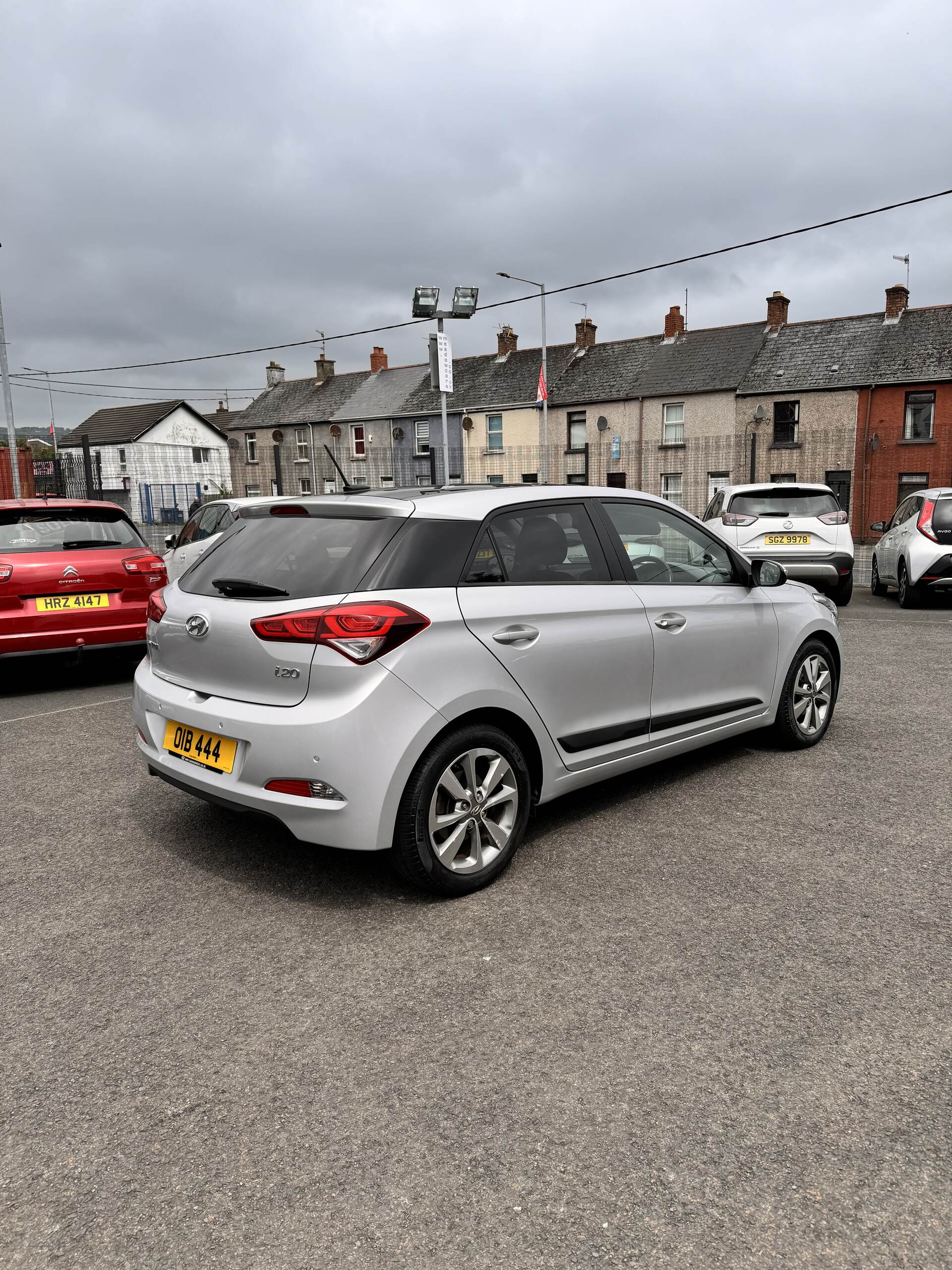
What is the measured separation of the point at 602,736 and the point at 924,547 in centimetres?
995

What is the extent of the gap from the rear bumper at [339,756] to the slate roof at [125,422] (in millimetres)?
66260

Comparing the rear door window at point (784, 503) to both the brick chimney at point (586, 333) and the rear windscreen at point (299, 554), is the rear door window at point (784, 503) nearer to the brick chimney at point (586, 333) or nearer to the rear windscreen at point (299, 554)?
the rear windscreen at point (299, 554)

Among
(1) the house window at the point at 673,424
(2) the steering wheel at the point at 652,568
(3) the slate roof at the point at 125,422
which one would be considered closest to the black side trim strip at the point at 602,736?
(2) the steering wheel at the point at 652,568

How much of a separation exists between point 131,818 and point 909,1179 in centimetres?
366

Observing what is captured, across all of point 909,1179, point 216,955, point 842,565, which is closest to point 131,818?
point 216,955

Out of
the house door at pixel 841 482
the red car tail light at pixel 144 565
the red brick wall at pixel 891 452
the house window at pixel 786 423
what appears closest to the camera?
the red car tail light at pixel 144 565

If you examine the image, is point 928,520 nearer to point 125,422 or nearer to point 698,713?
point 698,713

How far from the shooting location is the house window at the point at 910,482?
1358 inches

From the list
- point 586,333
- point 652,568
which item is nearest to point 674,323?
point 586,333

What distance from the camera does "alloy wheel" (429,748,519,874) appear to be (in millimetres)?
3541

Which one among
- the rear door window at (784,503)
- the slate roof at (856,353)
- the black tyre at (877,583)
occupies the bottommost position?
the black tyre at (877,583)

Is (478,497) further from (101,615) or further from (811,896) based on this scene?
(101,615)

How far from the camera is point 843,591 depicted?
12648 mm

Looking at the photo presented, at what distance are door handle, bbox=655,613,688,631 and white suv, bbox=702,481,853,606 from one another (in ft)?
25.0
